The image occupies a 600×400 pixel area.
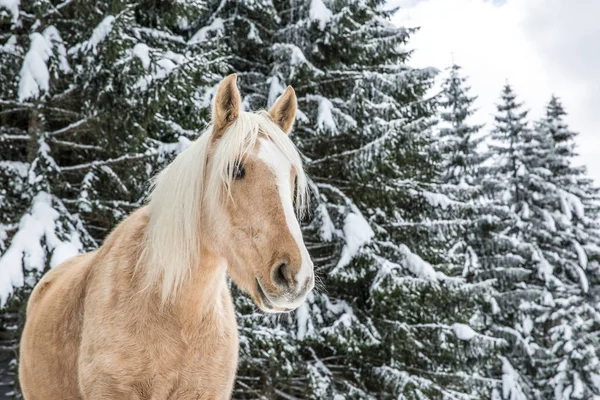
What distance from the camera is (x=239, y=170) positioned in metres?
2.75

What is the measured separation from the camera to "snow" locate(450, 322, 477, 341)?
1293cm

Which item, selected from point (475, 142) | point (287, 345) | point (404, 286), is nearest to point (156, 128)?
point (287, 345)

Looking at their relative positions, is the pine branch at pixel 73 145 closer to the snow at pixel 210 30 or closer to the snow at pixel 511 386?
the snow at pixel 210 30

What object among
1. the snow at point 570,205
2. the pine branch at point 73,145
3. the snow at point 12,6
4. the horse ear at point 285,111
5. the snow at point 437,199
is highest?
the snow at point 570,205

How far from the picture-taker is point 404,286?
11664mm

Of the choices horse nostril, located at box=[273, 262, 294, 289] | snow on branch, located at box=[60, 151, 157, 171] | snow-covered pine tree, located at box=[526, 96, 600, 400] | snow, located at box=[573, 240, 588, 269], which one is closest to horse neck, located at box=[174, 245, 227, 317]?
horse nostril, located at box=[273, 262, 294, 289]

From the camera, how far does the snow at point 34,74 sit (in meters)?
8.11

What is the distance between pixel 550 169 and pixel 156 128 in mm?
19528

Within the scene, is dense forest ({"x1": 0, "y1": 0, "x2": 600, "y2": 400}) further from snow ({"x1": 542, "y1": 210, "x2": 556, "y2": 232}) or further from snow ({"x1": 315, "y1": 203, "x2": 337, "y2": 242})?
snow ({"x1": 542, "y1": 210, "x2": 556, "y2": 232})

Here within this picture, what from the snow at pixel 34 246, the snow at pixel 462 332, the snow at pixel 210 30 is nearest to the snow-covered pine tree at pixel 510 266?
the snow at pixel 462 332

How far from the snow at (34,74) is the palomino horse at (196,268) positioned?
19.1 ft

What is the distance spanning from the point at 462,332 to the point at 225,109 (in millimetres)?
11352

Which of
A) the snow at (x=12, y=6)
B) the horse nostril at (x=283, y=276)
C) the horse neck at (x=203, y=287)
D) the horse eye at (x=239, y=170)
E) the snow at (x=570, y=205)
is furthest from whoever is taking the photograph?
the snow at (x=570, y=205)

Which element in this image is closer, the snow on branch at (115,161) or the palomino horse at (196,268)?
the palomino horse at (196,268)
